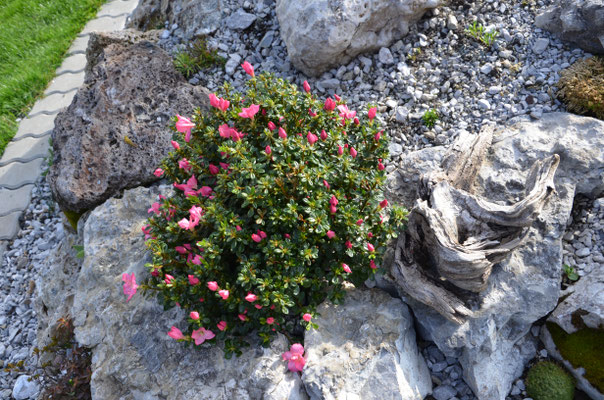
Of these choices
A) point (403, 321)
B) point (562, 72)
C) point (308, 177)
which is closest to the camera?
point (308, 177)

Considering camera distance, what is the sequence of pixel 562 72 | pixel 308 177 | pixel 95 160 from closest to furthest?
pixel 308 177, pixel 562 72, pixel 95 160

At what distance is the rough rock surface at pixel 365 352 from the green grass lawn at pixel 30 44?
6.25m

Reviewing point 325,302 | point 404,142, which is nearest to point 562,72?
point 404,142

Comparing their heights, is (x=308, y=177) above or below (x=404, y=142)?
above

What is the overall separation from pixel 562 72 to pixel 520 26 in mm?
833

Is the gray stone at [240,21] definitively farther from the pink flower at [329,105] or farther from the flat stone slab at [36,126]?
the flat stone slab at [36,126]

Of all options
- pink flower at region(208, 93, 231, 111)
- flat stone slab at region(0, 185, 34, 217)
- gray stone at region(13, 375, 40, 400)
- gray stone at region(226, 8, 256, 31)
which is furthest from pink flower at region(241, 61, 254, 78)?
flat stone slab at region(0, 185, 34, 217)

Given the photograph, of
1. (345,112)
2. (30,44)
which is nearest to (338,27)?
(345,112)

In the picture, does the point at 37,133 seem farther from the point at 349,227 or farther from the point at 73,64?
the point at 349,227

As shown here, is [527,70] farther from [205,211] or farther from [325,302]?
[205,211]

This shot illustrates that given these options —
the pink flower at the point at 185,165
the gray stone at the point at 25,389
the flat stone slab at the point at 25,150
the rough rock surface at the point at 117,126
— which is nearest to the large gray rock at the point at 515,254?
the pink flower at the point at 185,165

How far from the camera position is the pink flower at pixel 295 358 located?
3.63 metres

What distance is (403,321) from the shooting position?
3928 millimetres

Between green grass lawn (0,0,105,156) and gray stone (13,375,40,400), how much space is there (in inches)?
148
